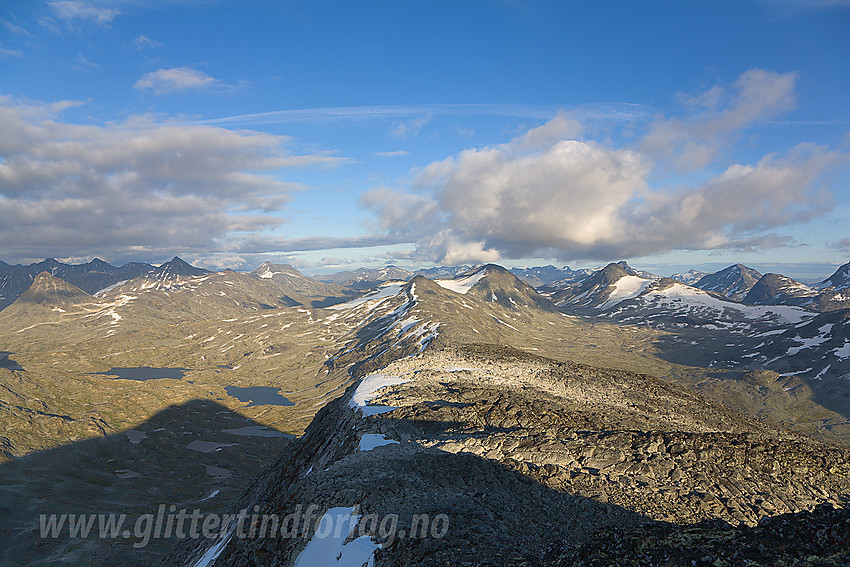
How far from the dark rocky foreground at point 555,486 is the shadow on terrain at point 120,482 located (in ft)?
193

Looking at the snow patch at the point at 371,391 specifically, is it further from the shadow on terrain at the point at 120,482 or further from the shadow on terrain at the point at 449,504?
the shadow on terrain at the point at 120,482

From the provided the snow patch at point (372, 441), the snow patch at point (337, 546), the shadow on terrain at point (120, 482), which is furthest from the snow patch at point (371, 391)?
the shadow on terrain at point (120, 482)

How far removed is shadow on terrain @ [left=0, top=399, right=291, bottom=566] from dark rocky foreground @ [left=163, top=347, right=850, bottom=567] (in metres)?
58.9

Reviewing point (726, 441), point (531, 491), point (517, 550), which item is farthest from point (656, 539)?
point (726, 441)

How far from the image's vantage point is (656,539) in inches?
741

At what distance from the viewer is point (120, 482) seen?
448 ft

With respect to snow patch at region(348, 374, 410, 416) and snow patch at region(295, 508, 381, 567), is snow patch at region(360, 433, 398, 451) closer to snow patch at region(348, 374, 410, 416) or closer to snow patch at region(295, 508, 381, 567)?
snow patch at region(348, 374, 410, 416)

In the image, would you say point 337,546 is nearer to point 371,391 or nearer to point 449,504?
point 449,504

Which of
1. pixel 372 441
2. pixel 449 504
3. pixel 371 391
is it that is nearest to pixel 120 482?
pixel 371 391

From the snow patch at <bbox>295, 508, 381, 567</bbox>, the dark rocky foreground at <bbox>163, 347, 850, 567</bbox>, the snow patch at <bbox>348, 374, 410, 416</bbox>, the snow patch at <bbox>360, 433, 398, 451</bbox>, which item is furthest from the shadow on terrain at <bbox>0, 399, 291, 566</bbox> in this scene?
the snow patch at <bbox>295, 508, 381, 567</bbox>

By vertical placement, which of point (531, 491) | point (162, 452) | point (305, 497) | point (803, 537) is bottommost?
point (162, 452)

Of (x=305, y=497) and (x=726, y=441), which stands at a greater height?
(x=726, y=441)

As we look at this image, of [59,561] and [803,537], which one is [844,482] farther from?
[59,561]

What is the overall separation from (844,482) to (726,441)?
7.97 metres
